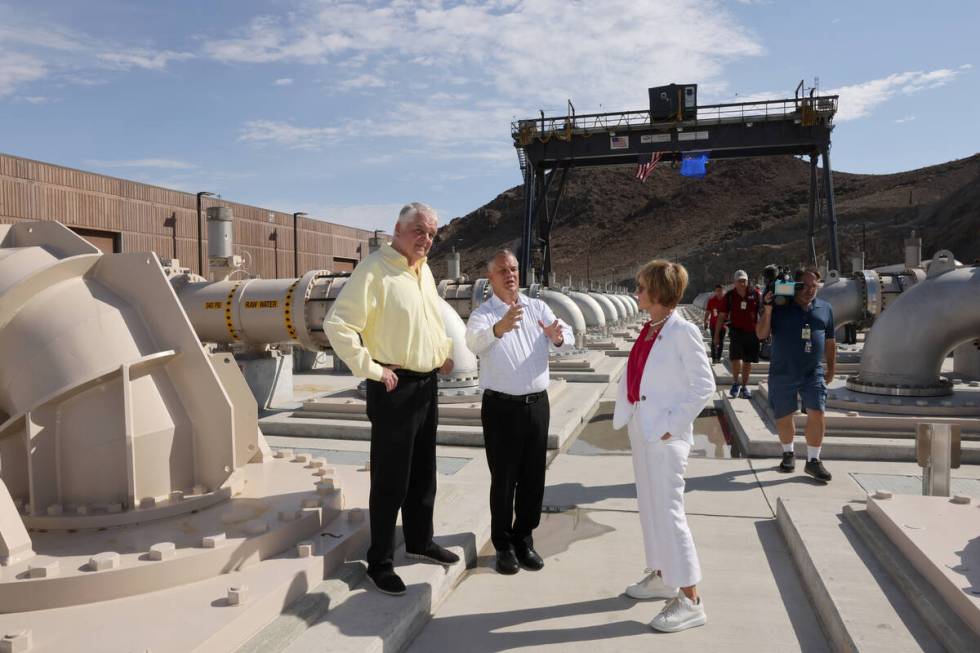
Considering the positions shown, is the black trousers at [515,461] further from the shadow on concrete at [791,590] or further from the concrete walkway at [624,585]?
the shadow on concrete at [791,590]

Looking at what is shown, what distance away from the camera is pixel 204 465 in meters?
3.46

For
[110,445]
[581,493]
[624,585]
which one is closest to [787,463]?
[581,493]

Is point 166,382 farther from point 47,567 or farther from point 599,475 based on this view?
point 599,475

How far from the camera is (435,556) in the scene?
11.3ft

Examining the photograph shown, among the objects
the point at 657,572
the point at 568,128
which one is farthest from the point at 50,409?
the point at 568,128

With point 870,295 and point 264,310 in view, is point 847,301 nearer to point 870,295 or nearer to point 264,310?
point 870,295

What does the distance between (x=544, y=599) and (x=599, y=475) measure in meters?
2.30

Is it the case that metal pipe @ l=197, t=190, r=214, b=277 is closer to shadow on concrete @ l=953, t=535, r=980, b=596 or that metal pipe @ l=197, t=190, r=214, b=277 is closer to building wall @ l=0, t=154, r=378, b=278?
building wall @ l=0, t=154, r=378, b=278

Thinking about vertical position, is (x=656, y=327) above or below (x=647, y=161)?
below

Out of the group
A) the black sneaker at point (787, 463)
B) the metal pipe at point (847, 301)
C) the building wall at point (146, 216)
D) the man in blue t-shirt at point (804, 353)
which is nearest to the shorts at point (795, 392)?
the man in blue t-shirt at point (804, 353)

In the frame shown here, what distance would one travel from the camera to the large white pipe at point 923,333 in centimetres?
670

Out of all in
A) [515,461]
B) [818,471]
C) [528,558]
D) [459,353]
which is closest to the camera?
[515,461]

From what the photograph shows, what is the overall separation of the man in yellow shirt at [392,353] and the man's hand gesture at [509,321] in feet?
0.91

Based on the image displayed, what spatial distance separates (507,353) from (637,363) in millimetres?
636
